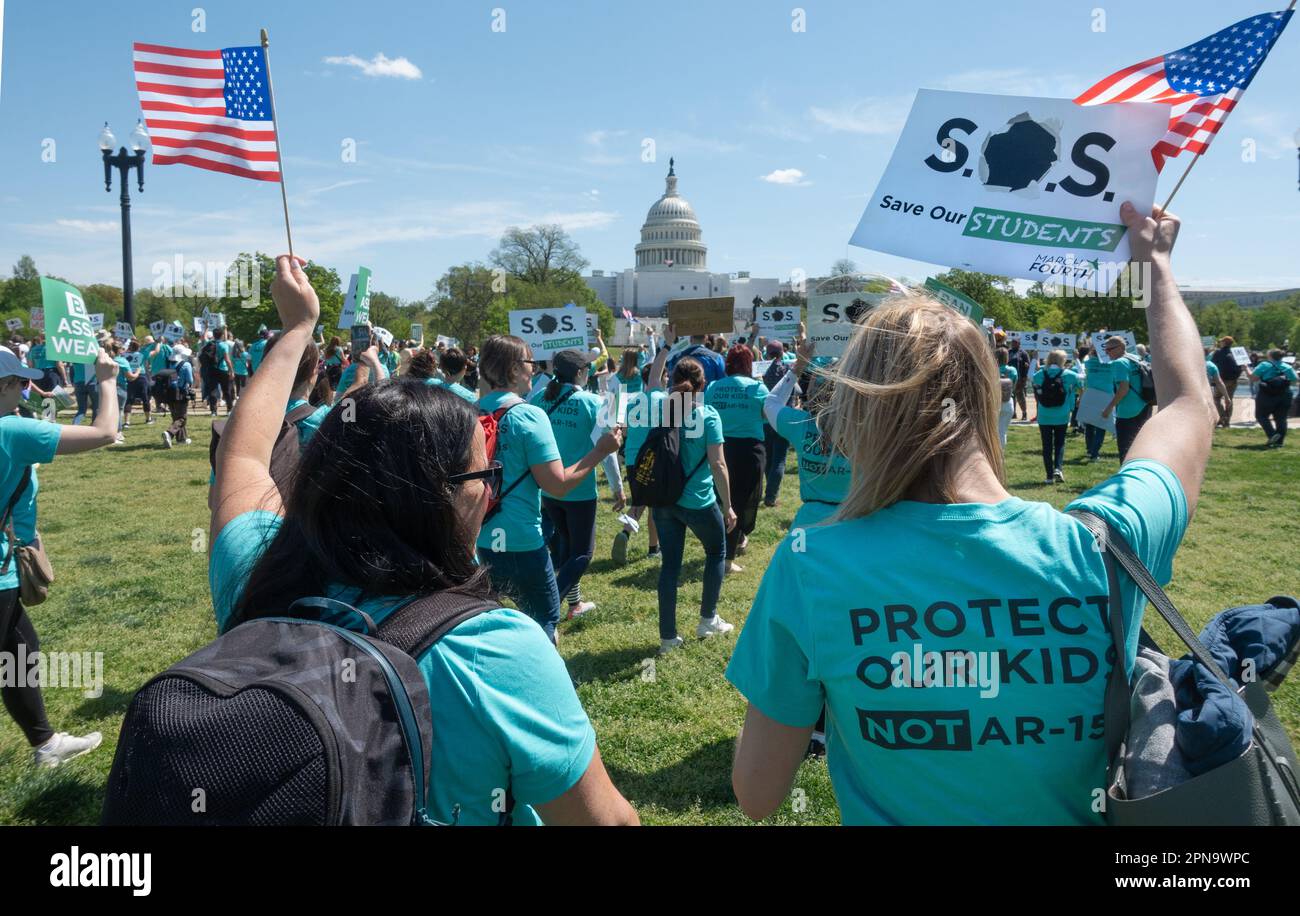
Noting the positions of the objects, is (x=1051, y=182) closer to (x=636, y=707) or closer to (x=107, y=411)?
(x=636, y=707)

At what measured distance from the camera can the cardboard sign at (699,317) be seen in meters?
9.60

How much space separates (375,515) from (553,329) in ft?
29.7

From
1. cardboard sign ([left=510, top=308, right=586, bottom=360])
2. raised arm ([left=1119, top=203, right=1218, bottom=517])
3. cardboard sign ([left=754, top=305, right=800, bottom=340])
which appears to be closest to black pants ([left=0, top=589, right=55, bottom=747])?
raised arm ([left=1119, top=203, right=1218, bottom=517])

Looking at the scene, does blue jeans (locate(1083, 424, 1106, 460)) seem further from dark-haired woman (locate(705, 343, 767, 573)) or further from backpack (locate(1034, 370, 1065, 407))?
dark-haired woman (locate(705, 343, 767, 573))

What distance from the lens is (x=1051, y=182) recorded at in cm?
274

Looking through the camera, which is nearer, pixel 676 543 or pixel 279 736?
pixel 279 736

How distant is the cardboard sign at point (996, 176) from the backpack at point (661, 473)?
3.16 meters

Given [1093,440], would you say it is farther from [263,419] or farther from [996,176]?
[263,419]

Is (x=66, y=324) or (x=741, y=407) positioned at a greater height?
(x=66, y=324)

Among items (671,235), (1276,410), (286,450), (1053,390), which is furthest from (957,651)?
(671,235)

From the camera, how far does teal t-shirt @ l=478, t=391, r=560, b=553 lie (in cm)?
471

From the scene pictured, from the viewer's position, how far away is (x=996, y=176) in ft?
9.20
